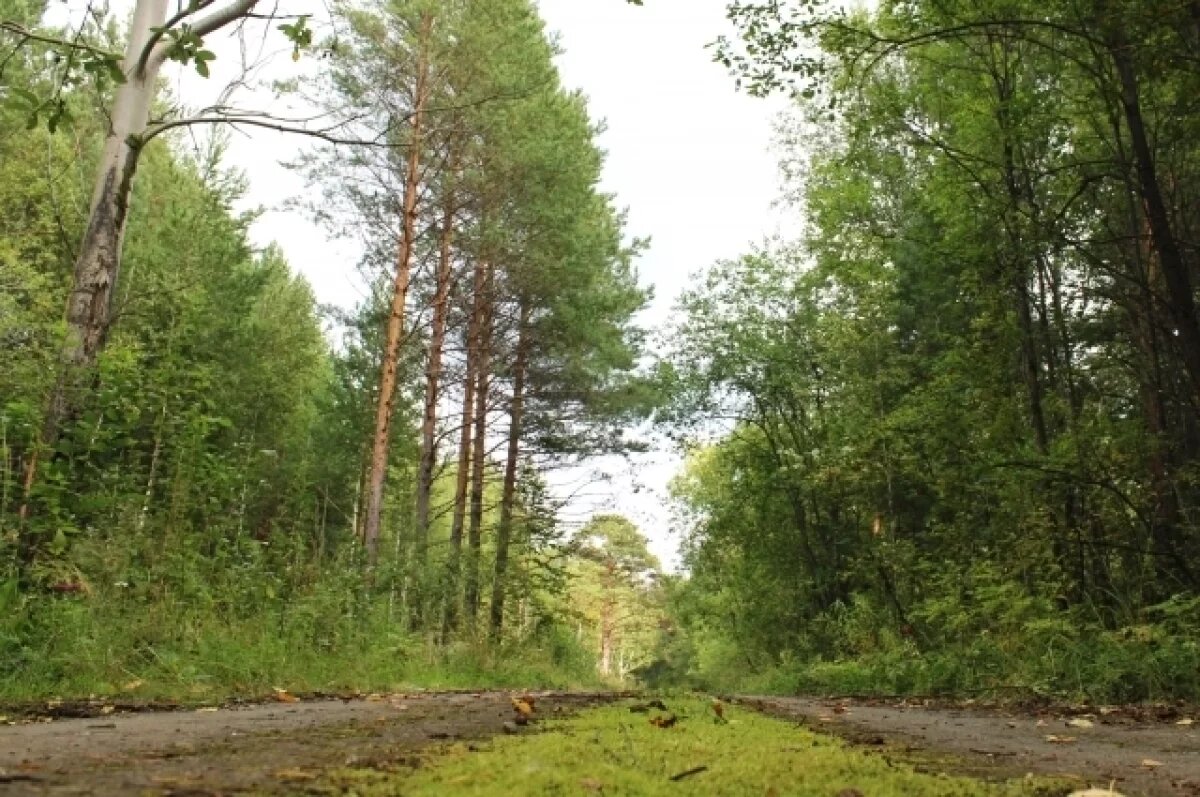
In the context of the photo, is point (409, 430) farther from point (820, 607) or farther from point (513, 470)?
point (820, 607)

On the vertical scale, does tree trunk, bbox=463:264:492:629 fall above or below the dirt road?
above

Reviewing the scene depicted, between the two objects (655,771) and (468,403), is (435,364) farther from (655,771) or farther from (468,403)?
(655,771)

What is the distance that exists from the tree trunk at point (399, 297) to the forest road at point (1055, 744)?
9.50 m

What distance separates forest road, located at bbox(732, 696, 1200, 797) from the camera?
2.50m

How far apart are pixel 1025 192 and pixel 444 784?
12.9m

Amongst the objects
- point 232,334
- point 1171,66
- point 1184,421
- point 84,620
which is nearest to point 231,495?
point 84,620

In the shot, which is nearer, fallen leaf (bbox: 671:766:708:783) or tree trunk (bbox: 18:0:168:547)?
fallen leaf (bbox: 671:766:708:783)

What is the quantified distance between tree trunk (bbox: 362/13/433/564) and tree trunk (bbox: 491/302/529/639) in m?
3.85

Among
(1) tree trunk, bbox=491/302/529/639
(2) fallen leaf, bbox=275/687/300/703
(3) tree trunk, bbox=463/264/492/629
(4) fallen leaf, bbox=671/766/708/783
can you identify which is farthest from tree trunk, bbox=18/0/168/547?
(1) tree trunk, bbox=491/302/529/639

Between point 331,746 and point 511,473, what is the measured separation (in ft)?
57.5

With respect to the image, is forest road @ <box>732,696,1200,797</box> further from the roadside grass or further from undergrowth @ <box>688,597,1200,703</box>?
the roadside grass

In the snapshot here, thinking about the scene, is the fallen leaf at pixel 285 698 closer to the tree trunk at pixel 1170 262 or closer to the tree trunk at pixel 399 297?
the tree trunk at pixel 1170 262

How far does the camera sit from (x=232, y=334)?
23.3 metres

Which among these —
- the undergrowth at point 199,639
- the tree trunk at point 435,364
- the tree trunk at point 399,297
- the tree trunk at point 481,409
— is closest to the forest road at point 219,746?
the undergrowth at point 199,639
